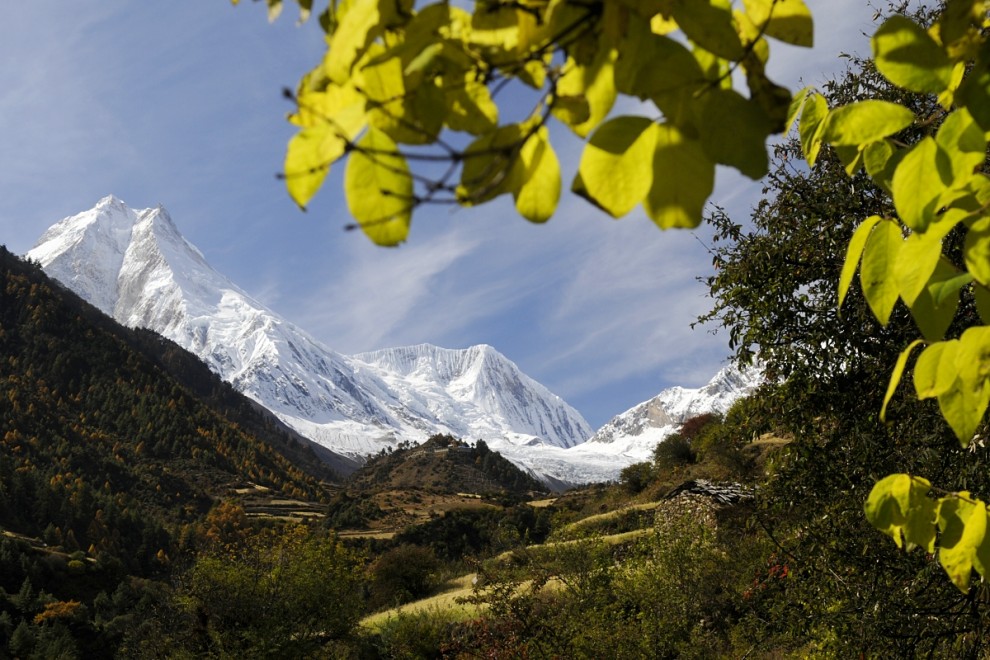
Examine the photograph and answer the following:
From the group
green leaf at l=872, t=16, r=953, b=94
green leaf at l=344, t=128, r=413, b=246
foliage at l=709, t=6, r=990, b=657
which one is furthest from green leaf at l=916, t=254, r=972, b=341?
foliage at l=709, t=6, r=990, b=657

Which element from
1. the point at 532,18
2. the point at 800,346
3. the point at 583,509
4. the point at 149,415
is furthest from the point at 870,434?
the point at 149,415

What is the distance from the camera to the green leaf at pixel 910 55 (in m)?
0.54

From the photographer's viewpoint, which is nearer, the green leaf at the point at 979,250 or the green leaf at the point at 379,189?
the green leaf at the point at 379,189

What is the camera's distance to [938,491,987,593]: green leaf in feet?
2.87

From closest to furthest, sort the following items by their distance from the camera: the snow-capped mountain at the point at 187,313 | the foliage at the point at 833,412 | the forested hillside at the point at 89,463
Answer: the foliage at the point at 833,412
the forested hillside at the point at 89,463
the snow-capped mountain at the point at 187,313

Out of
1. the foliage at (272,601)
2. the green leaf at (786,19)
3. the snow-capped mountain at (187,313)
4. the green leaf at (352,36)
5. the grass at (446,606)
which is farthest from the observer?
the snow-capped mountain at (187,313)

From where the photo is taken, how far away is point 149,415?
199 ft

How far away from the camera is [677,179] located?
494 millimetres

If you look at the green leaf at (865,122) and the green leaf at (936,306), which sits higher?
the green leaf at (865,122)

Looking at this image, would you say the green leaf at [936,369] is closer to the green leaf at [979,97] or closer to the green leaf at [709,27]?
the green leaf at [979,97]

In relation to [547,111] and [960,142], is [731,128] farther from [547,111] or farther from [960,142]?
[960,142]

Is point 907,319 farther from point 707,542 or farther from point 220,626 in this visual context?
point 220,626

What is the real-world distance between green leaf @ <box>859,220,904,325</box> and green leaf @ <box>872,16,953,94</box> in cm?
19

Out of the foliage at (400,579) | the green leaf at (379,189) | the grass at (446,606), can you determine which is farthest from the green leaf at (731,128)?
the foliage at (400,579)
